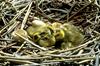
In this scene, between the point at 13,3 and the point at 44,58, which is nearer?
the point at 44,58

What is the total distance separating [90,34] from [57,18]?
323 mm

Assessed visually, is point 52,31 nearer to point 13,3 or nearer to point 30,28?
point 30,28

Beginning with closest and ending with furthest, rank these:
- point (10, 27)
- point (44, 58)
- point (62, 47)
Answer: point (44, 58) < point (62, 47) < point (10, 27)

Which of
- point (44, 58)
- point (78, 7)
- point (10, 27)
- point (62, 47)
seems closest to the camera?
point (44, 58)

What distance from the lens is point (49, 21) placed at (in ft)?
8.07

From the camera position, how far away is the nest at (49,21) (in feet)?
6.53

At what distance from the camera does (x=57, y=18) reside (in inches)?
98.6

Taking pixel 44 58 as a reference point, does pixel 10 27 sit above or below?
above

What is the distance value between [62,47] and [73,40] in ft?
0.29

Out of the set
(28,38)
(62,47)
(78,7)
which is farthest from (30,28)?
(78,7)

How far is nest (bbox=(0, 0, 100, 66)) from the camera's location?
6.53 ft

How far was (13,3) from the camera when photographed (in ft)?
8.63

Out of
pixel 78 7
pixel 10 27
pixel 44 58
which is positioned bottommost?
pixel 44 58

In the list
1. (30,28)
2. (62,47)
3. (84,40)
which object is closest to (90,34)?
(84,40)
